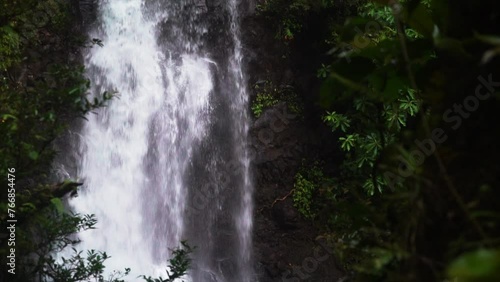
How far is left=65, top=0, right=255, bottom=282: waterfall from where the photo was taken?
7312 millimetres

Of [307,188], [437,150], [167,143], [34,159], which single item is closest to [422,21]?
[437,150]

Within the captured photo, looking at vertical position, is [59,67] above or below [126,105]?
below

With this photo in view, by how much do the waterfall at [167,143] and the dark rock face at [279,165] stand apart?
0.22 metres

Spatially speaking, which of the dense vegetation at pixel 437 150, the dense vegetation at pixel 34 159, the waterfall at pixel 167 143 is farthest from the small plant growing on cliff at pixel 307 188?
the dense vegetation at pixel 437 150

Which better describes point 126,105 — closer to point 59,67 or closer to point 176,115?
point 176,115

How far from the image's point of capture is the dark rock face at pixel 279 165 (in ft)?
24.7

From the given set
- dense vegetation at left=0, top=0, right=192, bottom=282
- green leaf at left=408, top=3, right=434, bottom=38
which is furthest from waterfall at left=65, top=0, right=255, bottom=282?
green leaf at left=408, top=3, right=434, bottom=38

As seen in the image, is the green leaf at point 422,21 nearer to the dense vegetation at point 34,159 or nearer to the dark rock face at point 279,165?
the dense vegetation at point 34,159

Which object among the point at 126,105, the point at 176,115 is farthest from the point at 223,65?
the point at 126,105

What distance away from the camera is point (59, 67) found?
2.40 metres

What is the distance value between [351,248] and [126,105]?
669 centimetres

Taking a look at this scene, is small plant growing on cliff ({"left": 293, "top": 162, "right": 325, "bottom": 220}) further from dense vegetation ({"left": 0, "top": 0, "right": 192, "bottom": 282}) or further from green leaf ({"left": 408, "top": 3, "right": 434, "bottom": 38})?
green leaf ({"left": 408, "top": 3, "right": 434, "bottom": 38})

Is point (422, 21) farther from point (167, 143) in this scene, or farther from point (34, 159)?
point (167, 143)

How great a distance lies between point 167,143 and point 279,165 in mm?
1881
